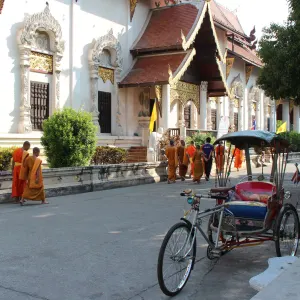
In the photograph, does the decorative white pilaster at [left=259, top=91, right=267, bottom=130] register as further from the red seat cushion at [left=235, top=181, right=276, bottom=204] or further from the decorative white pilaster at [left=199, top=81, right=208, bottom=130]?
the red seat cushion at [left=235, top=181, right=276, bottom=204]

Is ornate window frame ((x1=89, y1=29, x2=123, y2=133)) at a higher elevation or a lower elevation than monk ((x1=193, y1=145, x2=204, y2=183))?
higher

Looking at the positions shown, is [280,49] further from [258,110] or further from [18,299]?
[258,110]

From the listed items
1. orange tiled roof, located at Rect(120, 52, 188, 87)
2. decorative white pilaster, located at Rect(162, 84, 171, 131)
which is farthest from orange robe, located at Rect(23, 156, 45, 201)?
decorative white pilaster, located at Rect(162, 84, 171, 131)

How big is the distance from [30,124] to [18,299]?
11.4 meters

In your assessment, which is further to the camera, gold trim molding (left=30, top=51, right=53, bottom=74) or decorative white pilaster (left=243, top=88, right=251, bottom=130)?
decorative white pilaster (left=243, top=88, right=251, bottom=130)

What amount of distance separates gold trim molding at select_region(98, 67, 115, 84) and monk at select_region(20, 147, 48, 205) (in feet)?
29.3

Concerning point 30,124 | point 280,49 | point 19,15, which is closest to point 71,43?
point 19,15

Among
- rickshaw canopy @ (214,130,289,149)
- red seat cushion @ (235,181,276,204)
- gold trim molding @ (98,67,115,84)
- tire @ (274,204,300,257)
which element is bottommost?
tire @ (274,204,300,257)

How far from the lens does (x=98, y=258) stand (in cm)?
554

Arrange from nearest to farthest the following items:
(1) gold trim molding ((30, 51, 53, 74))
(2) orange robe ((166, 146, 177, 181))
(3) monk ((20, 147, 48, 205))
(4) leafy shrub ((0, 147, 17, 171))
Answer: (3) monk ((20, 147, 48, 205)) < (4) leafy shrub ((0, 147, 17, 171)) < (2) orange robe ((166, 146, 177, 181)) < (1) gold trim molding ((30, 51, 53, 74))

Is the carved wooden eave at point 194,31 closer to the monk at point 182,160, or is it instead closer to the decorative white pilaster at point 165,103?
the decorative white pilaster at point 165,103

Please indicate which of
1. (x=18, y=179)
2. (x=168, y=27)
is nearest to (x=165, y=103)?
(x=168, y=27)

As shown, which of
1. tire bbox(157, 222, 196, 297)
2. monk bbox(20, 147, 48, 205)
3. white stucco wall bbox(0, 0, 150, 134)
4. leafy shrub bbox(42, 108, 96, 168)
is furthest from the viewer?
white stucco wall bbox(0, 0, 150, 134)

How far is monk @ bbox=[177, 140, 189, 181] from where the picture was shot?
1550 centimetres
